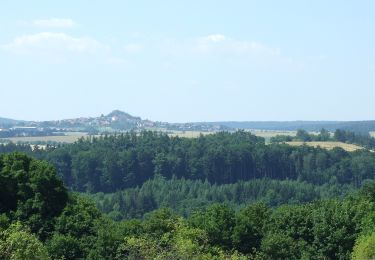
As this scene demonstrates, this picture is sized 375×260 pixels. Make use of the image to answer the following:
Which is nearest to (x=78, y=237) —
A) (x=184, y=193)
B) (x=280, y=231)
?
(x=280, y=231)

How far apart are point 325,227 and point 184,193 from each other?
310 ft

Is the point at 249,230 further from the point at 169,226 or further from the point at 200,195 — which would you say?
the point at 200,195

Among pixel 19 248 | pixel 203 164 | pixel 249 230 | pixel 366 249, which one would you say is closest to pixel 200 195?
pixel 203 164

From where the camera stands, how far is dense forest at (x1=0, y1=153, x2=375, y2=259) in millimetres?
52688

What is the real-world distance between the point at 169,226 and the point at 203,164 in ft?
424

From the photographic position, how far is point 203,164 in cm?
18388

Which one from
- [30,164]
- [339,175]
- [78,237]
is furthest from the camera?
[339,175]

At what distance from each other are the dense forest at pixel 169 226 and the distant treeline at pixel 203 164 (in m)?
113

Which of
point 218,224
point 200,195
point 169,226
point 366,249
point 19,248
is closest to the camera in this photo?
point 19,248

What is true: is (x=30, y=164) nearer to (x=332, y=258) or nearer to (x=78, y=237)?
(x=78, y=237)

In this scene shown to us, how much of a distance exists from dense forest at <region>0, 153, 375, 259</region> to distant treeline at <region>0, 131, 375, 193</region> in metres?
113

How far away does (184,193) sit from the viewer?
151125 mm

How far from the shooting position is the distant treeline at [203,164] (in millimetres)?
173875

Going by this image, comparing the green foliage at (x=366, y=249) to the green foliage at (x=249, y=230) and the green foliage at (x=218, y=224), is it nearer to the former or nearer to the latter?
the green foliage at (x=249, y=230)
